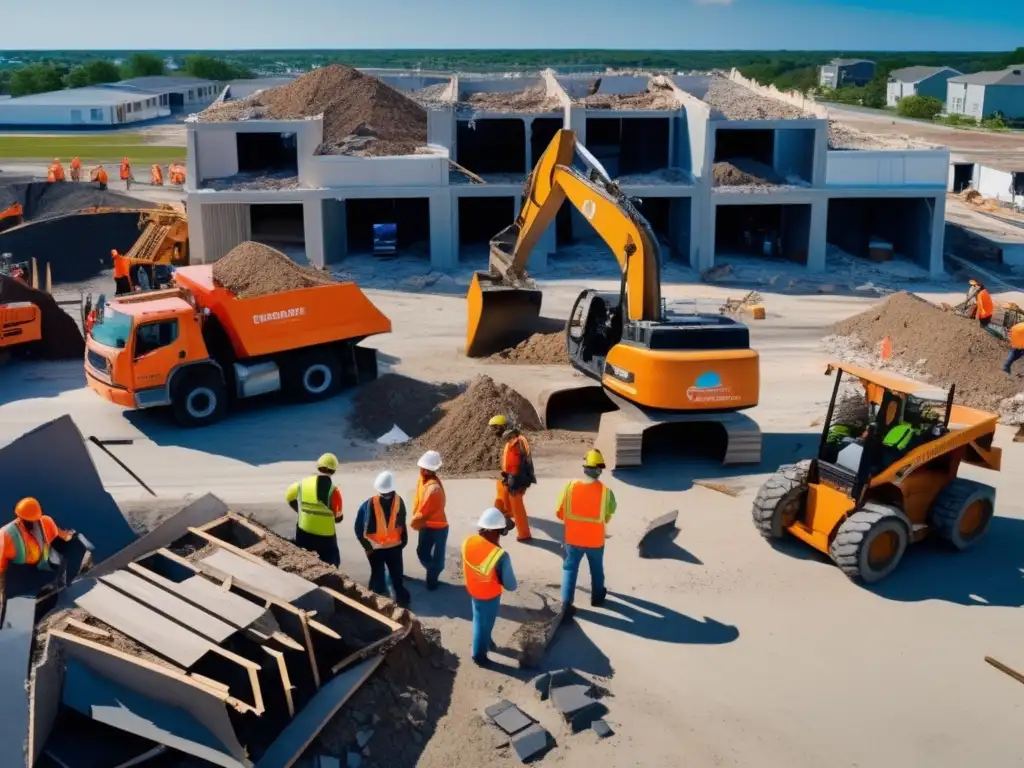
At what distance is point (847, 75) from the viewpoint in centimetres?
14212

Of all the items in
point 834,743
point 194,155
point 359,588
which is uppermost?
point 194,155

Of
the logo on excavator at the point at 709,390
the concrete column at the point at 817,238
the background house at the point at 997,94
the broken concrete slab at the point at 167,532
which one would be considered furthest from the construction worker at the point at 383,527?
the background house at the point at 997,94

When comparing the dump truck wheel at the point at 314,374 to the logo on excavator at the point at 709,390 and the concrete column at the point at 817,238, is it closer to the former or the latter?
the logo on excavator at the point at 709,390

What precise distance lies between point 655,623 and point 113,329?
9.51 metres

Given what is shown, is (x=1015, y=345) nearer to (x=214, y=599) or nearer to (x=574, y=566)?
(x=574, y=566)

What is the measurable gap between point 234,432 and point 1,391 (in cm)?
477

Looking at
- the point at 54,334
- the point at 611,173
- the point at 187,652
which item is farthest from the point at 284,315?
the point at 611,173

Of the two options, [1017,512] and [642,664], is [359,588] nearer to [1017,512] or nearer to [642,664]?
[642,664]

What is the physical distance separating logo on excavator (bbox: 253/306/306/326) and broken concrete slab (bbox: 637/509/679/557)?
7.03m

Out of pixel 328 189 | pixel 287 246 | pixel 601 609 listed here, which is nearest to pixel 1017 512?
pixel 601 609

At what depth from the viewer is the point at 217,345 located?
56.3ft

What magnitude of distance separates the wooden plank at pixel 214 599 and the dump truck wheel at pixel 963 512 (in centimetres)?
729

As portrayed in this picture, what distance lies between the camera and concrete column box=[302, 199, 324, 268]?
93.7 ft

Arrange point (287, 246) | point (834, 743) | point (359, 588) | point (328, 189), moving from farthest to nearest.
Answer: point (287, 246) → point (328, 189) → point (359, 588) → point (834, 743)
